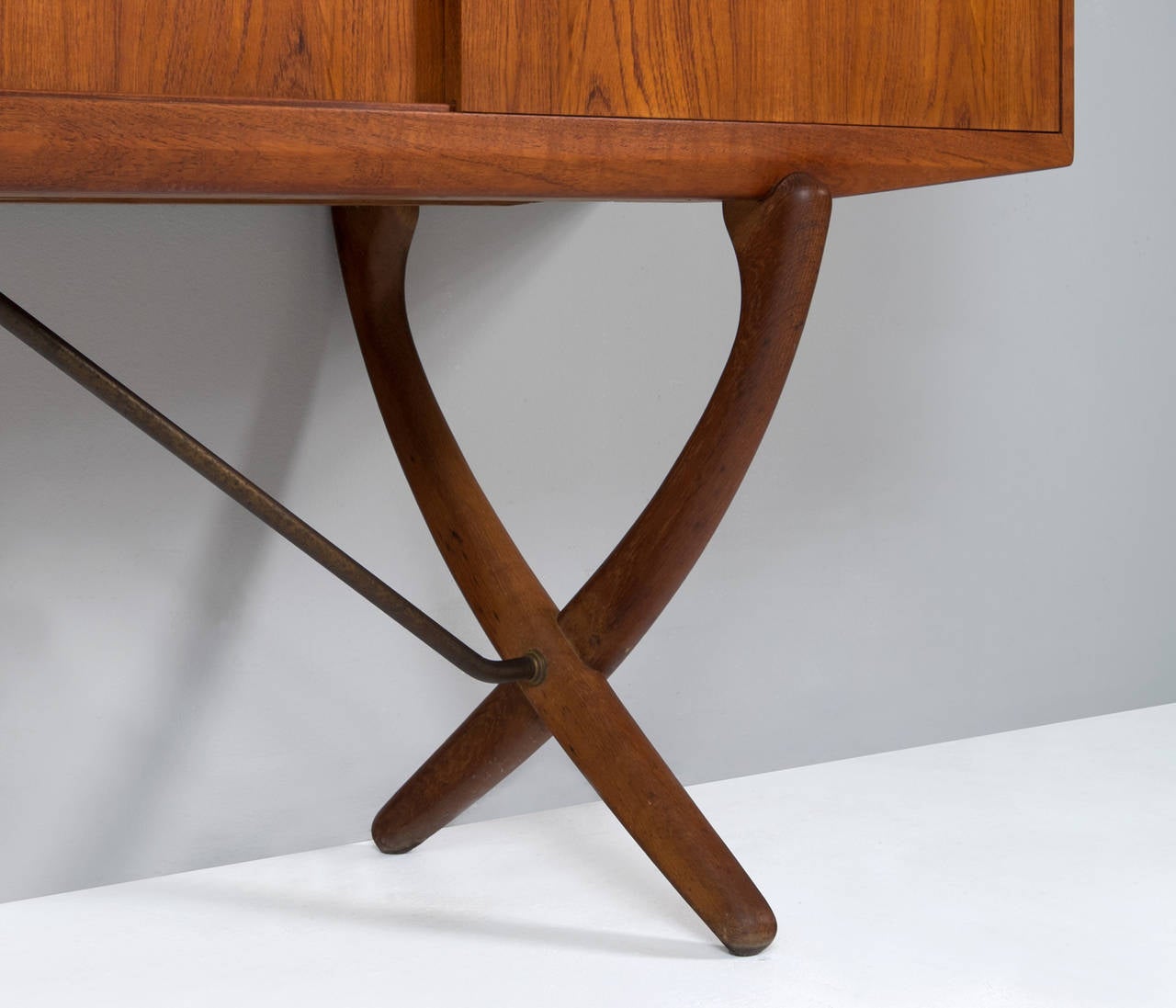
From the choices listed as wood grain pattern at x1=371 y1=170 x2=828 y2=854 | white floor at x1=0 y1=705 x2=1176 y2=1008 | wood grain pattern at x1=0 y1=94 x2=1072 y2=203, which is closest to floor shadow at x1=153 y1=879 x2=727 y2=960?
white floor at x1=0 y1=705 x2=1176 y2=1008

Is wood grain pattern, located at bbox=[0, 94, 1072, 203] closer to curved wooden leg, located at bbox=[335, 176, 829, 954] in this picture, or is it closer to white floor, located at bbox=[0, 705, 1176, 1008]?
curved wooden leg, located at bbox=[335, 176, 829, 954]

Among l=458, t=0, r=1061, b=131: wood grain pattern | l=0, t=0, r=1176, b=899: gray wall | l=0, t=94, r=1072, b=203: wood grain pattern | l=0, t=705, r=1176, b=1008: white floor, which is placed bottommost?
l=0, t=705, r=1176, b=1008: white floor

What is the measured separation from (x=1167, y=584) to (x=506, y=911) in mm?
1130

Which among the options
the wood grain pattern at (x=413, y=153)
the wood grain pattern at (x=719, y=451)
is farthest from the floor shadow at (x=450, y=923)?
the wood grain pattern at (x=413, y=153)

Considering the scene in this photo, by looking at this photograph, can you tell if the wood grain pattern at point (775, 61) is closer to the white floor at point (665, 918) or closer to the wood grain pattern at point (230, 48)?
the wood grain pattern at point (230, 48)

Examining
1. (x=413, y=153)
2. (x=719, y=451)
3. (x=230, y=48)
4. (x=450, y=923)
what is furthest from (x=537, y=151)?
(x=450, y=923)

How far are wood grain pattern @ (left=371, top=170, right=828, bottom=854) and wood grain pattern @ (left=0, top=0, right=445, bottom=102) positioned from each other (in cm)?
29

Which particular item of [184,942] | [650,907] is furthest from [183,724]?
[650,907]

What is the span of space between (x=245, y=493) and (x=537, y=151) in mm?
365

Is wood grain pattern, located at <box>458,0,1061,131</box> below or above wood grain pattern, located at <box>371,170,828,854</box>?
above

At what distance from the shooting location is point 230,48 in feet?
2.63

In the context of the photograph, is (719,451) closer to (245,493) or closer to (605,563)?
(605,563)

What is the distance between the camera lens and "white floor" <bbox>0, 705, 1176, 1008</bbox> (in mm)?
1074

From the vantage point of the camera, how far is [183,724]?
4.38 feet
